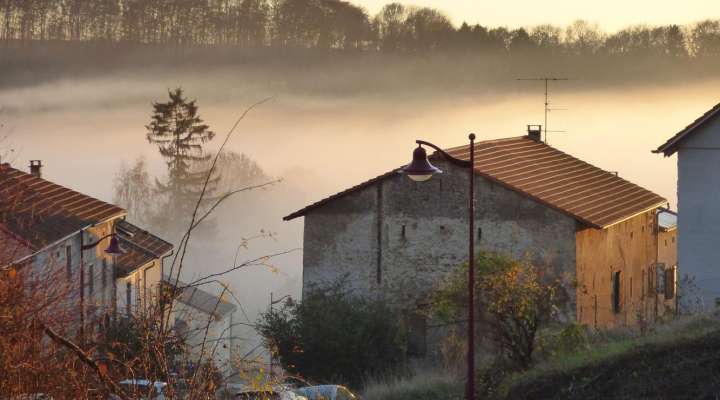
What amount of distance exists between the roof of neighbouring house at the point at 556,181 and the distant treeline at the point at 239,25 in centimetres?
4481

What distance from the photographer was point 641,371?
16969 mm

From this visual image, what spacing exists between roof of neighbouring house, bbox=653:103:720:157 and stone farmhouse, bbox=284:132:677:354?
4375 mm

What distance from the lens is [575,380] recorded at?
18.1 m

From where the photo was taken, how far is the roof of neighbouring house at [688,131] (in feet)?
88.8

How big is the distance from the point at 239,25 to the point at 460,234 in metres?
76.6

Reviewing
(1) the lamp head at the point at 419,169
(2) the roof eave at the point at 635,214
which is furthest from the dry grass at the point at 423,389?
(2) the roof eave at the point at 635,214

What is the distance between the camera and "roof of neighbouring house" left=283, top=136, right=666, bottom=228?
32.5 m

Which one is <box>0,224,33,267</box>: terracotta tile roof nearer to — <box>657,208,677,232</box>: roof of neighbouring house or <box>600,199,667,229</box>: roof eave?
<box>600,199,667,229</box>: roof eave

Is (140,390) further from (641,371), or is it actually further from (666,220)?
(666,220)

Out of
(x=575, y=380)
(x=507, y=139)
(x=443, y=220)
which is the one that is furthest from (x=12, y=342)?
(x=507, y=139)

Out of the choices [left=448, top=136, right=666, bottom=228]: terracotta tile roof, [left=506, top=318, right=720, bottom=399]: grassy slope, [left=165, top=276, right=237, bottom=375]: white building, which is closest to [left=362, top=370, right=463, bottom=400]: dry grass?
[left=506, top=318, right=720, bottom=399]: grassy slope

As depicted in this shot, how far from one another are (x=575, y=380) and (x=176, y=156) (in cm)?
7361

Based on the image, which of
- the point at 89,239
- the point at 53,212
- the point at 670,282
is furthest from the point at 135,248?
the point at 670,282

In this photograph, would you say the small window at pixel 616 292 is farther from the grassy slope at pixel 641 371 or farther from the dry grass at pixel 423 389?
the grassy slope at pixel 641 371
